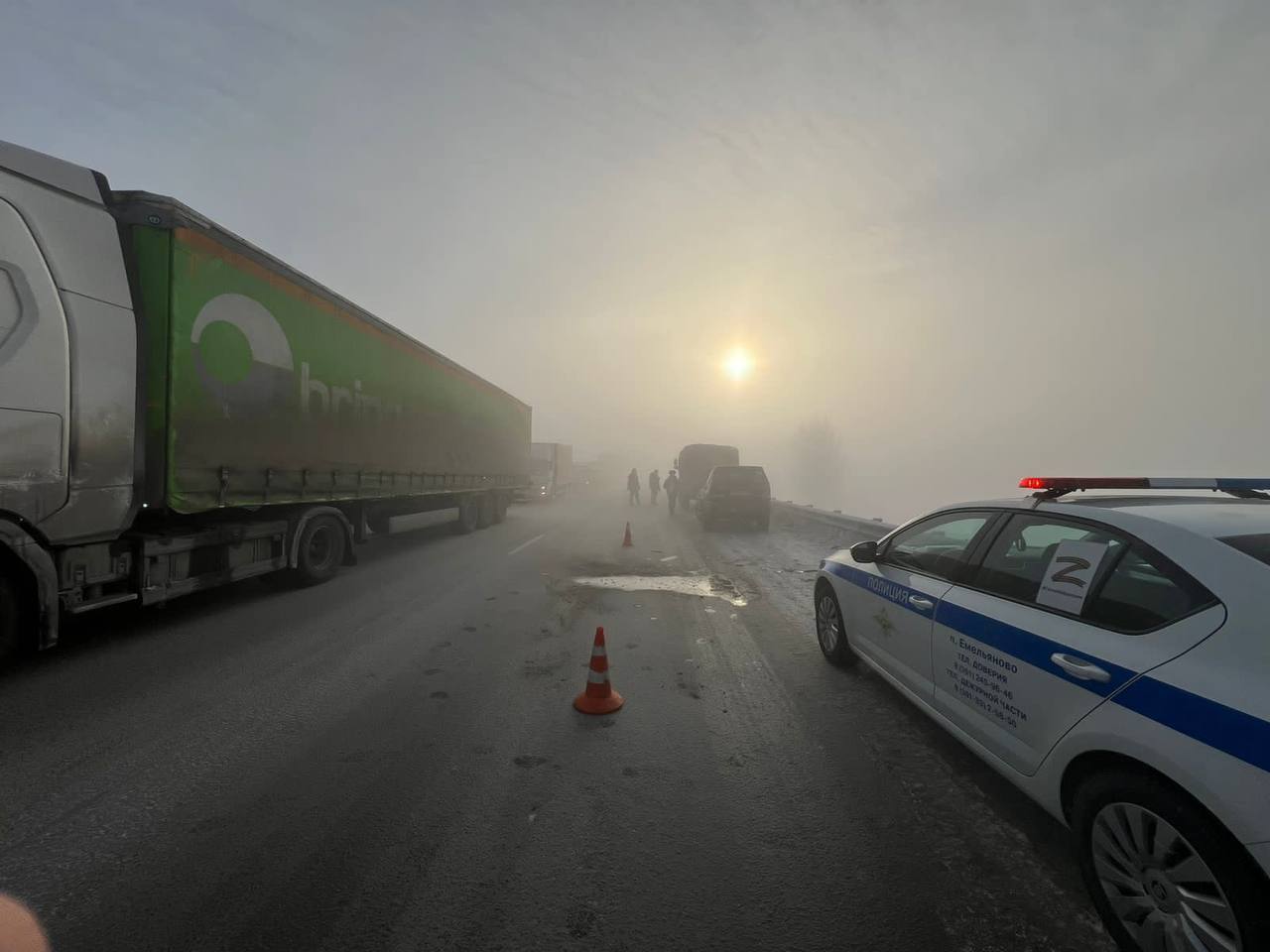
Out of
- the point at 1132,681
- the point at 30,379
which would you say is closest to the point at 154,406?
the point at 30,379

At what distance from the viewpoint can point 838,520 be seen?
15.0 m

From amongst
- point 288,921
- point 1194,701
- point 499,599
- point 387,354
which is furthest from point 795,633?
point 387,354

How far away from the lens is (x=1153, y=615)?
82.8 inches

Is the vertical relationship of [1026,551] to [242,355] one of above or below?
below

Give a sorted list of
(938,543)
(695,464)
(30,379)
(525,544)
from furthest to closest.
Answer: (695,464)
(525,544)
(30,379)
(938,543)

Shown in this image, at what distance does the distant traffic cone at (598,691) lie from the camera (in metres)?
3.77

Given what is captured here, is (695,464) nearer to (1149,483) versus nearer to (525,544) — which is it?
(525,544)

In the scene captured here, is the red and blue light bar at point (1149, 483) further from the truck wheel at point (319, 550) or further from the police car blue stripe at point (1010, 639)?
the truck wheel at point (319, 550)

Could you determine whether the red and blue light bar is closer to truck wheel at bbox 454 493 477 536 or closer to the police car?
the police car

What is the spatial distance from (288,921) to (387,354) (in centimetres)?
841

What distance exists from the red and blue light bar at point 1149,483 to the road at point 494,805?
162cm

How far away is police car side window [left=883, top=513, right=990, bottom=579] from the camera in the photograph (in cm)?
331

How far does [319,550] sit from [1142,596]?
8.43 metres

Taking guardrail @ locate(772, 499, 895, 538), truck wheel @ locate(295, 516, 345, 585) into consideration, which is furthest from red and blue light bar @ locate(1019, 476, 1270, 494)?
guardrail @ locate(772, 499, 895, 538)
